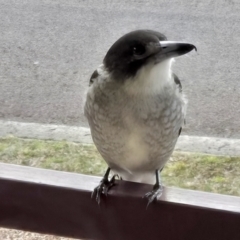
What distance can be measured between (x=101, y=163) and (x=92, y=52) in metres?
0.61

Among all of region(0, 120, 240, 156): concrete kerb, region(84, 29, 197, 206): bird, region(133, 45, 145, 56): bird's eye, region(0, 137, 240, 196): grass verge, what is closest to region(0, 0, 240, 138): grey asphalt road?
region(0, 120, 240, 156): concrete kerb

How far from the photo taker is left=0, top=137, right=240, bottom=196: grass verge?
4.45 feet

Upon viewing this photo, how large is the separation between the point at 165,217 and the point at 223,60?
3.70ft

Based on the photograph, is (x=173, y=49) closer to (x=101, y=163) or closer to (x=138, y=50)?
(x=138, y=50)

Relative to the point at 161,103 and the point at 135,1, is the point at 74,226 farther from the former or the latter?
the point at 135,1

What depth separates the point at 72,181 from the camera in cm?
92

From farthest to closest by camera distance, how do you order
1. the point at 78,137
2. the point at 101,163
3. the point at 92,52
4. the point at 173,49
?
1. the point at 92,52
2. the point at 78,137
3. the point at 101,163
4. the point at 173,49

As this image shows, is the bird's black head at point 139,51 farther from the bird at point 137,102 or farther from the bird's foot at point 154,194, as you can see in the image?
the bird's foot at point 154,194

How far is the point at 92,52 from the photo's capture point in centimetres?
194

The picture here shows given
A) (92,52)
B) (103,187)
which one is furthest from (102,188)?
(92,52)

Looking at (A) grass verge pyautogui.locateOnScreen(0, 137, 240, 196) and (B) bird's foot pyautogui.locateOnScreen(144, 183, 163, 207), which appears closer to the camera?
(B) bird's foot pyautogui.locateOnScreen(144, 183, 163, 207)

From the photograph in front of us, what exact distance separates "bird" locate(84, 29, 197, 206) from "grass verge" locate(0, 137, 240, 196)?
359 millimetres

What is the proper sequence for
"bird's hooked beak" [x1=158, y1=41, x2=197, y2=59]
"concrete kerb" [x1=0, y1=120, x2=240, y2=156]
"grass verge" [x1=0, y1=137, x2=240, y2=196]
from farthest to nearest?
"concrete kerb" [x1=0, y1=120, x2=240, y2=156], "grass verge" [x1=0, y1=137, x2=240, y2=196], "bird's hooked beak" [x1=158, y1=41, x2=197, y2=59]

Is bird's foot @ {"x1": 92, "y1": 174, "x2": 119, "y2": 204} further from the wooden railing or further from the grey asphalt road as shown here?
the grey asphalt road
